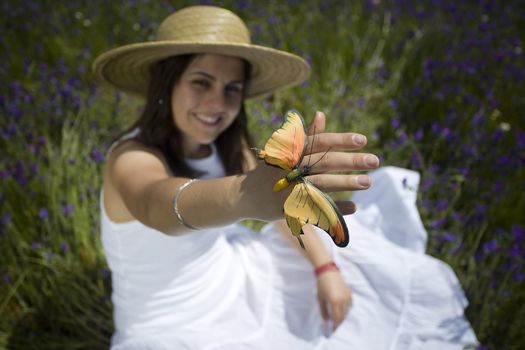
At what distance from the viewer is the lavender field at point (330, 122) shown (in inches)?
73.6

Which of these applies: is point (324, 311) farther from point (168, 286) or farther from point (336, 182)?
point (336, 182)

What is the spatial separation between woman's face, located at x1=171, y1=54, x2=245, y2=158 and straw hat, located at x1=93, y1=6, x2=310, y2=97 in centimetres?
6

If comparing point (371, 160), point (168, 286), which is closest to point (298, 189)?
point (371, 160)

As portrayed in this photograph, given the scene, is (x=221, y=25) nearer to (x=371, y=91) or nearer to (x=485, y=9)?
(x=371, y=91)

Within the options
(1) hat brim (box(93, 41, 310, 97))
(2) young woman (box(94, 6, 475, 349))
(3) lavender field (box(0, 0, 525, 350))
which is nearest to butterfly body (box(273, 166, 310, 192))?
(2) young woman (box(94, 6, 475, 349))

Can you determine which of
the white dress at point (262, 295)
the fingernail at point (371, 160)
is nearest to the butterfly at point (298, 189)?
the fingernail at point (371, 160)

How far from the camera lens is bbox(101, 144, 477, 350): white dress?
1451mm

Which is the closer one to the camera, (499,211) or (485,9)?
(499,211)

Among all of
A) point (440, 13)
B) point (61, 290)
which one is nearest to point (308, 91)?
point (440, 13)

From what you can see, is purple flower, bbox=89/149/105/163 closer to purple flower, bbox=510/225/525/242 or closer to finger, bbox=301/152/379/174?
finger, bbox=301/152/379/174

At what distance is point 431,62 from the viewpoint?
9.18 ft

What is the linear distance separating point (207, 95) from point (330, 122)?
4.18 ft

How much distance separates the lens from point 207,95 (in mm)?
1490

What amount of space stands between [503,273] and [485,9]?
8.63ft
